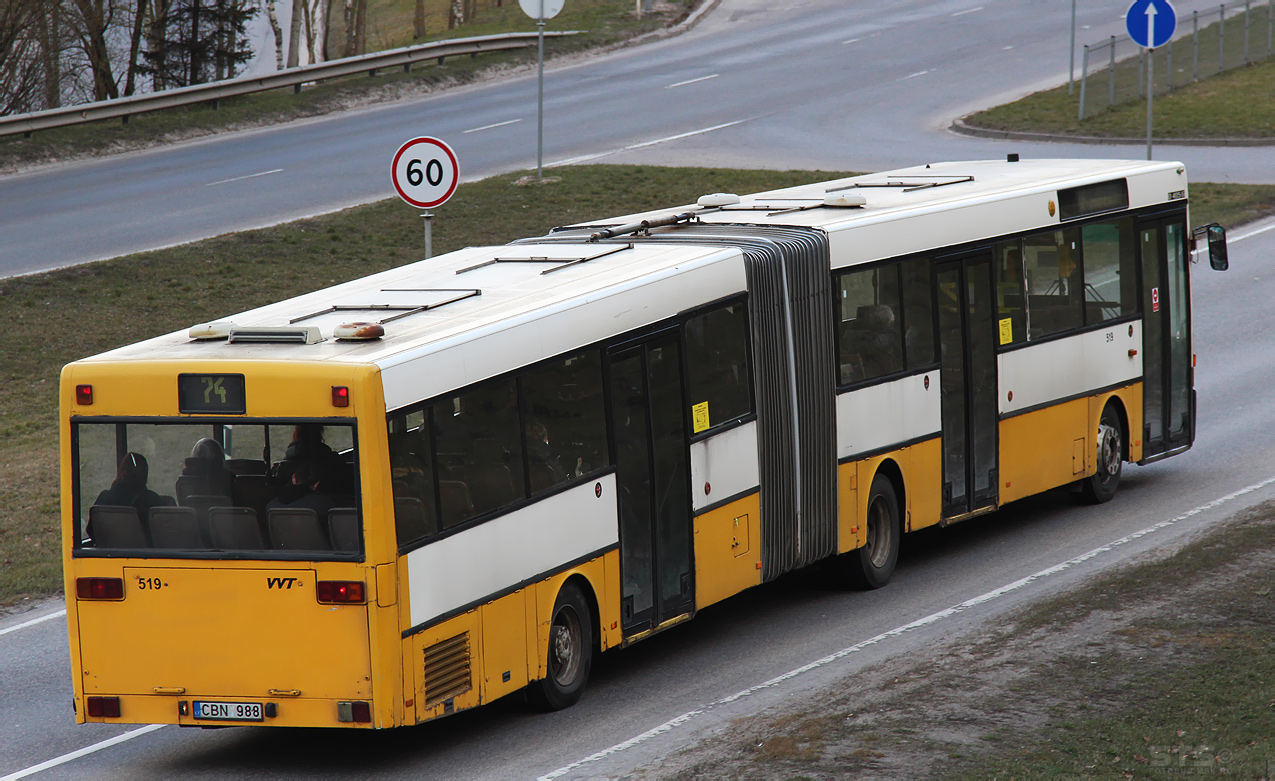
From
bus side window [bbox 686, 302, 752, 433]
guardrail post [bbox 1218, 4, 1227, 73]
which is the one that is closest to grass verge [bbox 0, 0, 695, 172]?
guardrail post [bbox 1218, 4, 1227, 73]

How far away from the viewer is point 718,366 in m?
11.2

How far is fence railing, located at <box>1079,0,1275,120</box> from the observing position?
3603cm

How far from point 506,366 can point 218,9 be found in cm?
3315

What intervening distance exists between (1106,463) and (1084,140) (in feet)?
61.5

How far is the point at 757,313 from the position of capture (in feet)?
37.7

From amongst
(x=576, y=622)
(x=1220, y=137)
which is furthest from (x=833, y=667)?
(x=1220, y=137)

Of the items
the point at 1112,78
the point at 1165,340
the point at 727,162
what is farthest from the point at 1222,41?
the point at 1165,340

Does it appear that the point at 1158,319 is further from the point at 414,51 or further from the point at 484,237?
the point at 414,51

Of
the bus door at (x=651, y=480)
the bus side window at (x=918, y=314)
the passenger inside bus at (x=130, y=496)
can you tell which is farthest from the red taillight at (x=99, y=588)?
the bus side window at (x=918, y=314)

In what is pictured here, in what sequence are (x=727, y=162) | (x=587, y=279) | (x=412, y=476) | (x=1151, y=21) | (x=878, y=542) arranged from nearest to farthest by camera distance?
(x=412, y=476) → (x=587, y=279) → (x=878, y=542) → (x=1151, y=21) → (x=727, y=162)

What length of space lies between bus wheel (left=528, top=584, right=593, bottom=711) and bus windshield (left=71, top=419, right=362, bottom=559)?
1868mm

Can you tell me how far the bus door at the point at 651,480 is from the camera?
10344 millimetres

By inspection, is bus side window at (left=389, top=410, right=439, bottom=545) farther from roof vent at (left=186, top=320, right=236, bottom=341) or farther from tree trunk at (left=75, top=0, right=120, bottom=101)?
tree trunk at (left=75, top=0, right=120, bottom=101)

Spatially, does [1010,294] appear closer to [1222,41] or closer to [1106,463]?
[1106,463]
